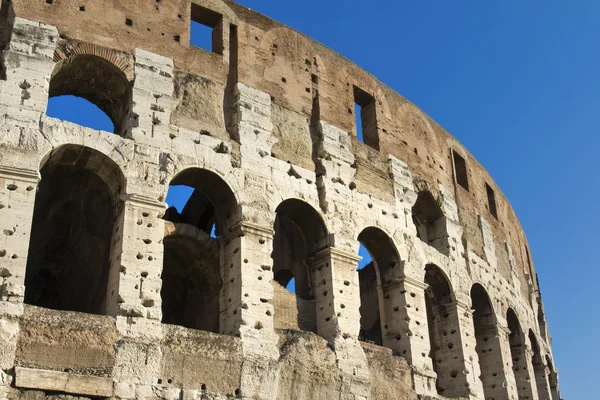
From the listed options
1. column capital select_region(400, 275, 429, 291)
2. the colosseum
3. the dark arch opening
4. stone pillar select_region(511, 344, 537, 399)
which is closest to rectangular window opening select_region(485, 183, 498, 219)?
the colosseum

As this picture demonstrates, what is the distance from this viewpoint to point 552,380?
18453 millimetres

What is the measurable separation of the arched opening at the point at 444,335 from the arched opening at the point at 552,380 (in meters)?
5.01

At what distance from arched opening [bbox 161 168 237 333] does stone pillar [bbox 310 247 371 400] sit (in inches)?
59.5

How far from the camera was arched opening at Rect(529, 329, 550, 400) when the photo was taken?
17359 mm

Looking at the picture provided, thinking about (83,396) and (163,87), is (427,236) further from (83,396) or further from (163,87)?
(83,396)

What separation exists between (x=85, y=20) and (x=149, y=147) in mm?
2058

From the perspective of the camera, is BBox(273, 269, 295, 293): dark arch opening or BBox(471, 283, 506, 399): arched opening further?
BBox(273, 269, 295, 293): dark arch opening

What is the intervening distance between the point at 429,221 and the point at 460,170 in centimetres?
224

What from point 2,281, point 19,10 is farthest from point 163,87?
point 2,281

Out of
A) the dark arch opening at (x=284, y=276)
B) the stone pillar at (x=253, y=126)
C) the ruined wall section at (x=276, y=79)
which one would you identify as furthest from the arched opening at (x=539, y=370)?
the stone pillar at (x=253, y=126)

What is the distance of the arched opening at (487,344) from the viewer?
48.7ft

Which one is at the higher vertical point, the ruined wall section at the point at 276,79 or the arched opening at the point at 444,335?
the ruined wall section at the point at 276,79

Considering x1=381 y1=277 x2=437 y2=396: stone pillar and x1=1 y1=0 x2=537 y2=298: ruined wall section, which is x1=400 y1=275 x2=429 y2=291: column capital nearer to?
x1=381 y1=277 x2=437 y2=396: stone pillar

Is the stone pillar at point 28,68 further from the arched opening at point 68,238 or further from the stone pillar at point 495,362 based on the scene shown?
the stone pillar at point 495,362
